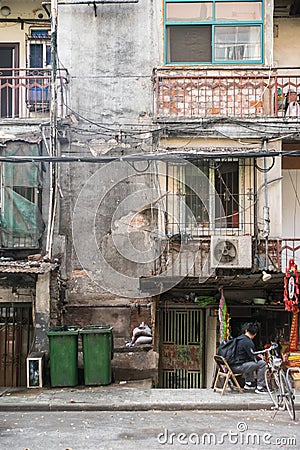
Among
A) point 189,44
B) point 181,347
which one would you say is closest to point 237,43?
point 189,44

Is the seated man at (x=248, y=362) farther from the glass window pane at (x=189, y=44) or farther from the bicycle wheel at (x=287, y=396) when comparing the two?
the glass window pane at (x=189, y=44)

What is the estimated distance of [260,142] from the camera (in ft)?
54.8

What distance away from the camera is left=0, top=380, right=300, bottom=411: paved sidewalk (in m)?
12.9

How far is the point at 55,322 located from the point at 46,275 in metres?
1.15

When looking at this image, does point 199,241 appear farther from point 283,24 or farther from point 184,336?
point 283,24

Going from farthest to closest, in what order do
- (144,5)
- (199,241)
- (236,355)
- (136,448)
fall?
1. (144,5)
2. (199,241)
3. (236,355)
4. (136,448)

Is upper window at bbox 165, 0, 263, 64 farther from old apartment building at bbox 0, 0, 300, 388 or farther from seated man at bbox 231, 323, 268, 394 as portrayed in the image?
seated man at bbox 231, 323, 268, 394

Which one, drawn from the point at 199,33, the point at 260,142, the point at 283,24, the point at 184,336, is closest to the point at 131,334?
the point at 184,336

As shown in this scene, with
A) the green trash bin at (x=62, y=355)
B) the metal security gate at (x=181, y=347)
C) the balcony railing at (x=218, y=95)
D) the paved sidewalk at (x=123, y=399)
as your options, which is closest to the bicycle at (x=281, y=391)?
the paved sidewalk at (x=123, y=399)

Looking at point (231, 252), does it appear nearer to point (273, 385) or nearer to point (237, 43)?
point (273, 385)

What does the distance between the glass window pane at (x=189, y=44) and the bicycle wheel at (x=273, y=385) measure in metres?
7.48

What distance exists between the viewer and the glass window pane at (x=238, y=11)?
17.0 m

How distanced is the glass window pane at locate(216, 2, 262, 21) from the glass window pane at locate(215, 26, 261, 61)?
0.80 ft

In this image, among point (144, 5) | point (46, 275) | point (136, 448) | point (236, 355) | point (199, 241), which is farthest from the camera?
point (144, 5)
